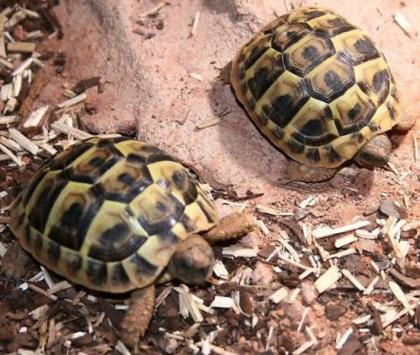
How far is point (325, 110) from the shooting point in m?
4.03

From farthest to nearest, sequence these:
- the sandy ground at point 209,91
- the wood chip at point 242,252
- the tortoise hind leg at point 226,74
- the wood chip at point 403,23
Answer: the wood chip at point 403,23
the tortoise hind leg at point 226,74
the sandy ground at point 209,91
the wood chip at point 242,252

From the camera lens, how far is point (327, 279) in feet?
12.4

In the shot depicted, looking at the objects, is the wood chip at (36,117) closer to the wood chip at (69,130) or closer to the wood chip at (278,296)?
the wood chip at (69,130)

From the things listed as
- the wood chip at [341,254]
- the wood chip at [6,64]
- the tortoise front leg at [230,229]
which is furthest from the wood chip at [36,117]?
the wood chip at [341,254]

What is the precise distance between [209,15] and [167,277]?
6.25ft

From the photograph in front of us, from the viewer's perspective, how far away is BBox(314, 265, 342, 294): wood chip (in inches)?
147

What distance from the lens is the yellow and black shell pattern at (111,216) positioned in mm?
3537

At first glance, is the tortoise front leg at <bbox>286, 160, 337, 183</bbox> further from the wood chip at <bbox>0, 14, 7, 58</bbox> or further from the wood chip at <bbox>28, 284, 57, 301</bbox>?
the wood chip at <bbox>0, 14, 7, 58</bbox>

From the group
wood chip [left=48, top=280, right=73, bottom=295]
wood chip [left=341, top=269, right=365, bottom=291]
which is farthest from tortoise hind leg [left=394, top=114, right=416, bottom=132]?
wood chip [left=48, top=280, right=73, bottom=295]

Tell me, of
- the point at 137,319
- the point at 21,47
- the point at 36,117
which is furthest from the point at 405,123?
the point at 21,47

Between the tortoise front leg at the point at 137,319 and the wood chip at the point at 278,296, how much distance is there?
22.7 inches

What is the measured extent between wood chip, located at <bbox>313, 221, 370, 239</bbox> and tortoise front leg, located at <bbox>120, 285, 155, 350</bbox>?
3.08ft

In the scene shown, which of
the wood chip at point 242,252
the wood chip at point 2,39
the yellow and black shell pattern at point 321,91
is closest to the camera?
the wood chip at point 242,252

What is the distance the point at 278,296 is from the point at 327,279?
27 cm
